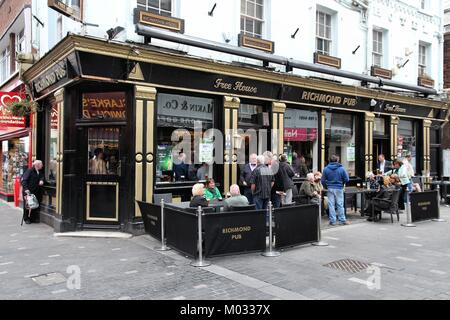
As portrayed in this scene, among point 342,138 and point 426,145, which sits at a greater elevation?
point 342,138

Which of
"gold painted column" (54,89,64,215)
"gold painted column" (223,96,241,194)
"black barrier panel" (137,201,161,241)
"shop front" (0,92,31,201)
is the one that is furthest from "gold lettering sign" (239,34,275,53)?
"shop front" (0,92,31,201)

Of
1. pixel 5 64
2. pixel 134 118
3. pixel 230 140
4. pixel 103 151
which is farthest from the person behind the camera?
pixel 5 64

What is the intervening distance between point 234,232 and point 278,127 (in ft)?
20.4

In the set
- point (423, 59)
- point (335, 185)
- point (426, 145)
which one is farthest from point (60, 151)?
point (423, 59)

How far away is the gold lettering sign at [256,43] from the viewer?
11547 mm

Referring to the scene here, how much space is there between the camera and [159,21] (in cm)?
984

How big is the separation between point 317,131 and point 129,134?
7014mm

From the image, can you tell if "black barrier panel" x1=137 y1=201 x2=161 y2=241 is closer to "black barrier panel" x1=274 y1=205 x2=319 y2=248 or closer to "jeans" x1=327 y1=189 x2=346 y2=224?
"black barrier panel" x1=274 y1=205 x2=319 y2=248

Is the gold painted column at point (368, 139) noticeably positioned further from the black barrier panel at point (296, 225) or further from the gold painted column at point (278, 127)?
the black barrier panel at point (296, 225)

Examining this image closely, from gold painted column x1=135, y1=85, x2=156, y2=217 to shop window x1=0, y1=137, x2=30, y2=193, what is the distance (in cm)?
778

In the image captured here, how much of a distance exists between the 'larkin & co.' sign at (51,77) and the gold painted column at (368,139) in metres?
10.8

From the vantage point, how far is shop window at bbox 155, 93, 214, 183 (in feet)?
34.4

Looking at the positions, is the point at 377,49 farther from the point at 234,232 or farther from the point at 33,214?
the point at 33,214
